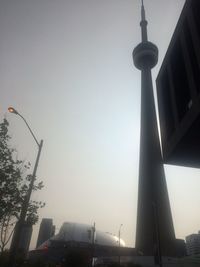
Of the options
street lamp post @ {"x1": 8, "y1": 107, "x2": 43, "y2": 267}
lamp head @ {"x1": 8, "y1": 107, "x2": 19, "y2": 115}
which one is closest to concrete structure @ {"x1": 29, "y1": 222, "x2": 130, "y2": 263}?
street lamp post @ {"x1": 8, "y1": 107, "x2": 43, "y2": 267}

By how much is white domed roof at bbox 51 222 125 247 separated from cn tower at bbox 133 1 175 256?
42.6 meters

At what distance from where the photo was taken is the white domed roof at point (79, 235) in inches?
4355

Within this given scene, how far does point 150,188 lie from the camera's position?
238 ft

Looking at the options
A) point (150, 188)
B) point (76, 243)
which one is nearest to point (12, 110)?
point (150, 188)

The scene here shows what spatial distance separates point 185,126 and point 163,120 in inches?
238

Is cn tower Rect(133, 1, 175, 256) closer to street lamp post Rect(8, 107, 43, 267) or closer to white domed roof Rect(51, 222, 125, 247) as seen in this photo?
white domed roof Rect(51, 222, 125, 247)

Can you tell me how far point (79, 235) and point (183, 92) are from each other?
4010 inches

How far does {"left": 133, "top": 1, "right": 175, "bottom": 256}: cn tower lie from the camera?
6781 centimetres

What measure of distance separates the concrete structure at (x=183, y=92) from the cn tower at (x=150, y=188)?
45.5m

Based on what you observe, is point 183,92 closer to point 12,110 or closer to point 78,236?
point 12,110

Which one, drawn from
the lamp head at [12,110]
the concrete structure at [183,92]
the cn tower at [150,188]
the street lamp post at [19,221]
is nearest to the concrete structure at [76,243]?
the cn tower at [150,188]

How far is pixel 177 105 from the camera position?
893 inches

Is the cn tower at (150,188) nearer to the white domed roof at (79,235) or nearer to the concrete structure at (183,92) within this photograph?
the white domed roof at (79,235)

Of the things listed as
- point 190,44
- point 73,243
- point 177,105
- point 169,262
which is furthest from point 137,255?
point 190,44
